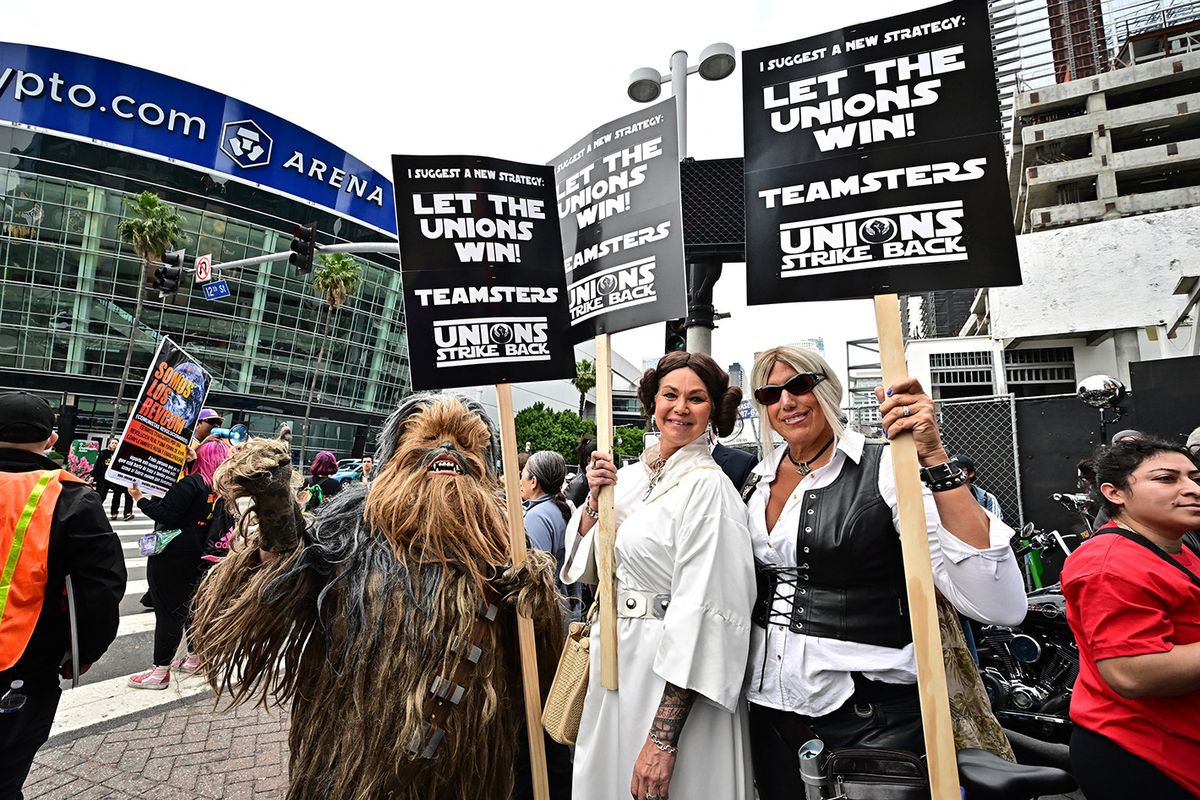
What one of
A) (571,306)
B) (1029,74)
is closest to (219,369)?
(571,306)

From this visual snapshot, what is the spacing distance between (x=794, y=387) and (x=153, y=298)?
42.9 metres

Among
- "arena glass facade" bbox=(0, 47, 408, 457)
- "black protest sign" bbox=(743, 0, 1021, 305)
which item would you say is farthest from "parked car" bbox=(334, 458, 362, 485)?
"arena glass facade" bbox=(0, 47, 408, 457)

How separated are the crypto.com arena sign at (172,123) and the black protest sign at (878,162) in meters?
41.5

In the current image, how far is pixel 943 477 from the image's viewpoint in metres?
1.71

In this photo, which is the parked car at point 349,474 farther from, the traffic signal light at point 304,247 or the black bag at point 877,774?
the black bag at point 877,774

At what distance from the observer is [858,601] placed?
6.18 ft

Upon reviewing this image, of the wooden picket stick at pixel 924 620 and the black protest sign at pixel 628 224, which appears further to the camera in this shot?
the black protest sign at pixel 628 224

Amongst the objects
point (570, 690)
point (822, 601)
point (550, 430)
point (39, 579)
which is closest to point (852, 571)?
point (822, 601)

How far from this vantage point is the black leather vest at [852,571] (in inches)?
73.2

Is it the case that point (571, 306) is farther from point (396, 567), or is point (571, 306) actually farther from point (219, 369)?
point (219, 369)

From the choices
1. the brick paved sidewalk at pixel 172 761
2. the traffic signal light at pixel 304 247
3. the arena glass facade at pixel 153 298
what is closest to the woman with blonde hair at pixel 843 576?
the brick paved sidewalk at pixel 172 761

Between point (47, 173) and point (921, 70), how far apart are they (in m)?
43.8

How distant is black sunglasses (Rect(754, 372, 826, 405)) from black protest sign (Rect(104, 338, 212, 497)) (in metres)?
5.06

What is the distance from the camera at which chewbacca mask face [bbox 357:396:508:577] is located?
2373 millimetres
